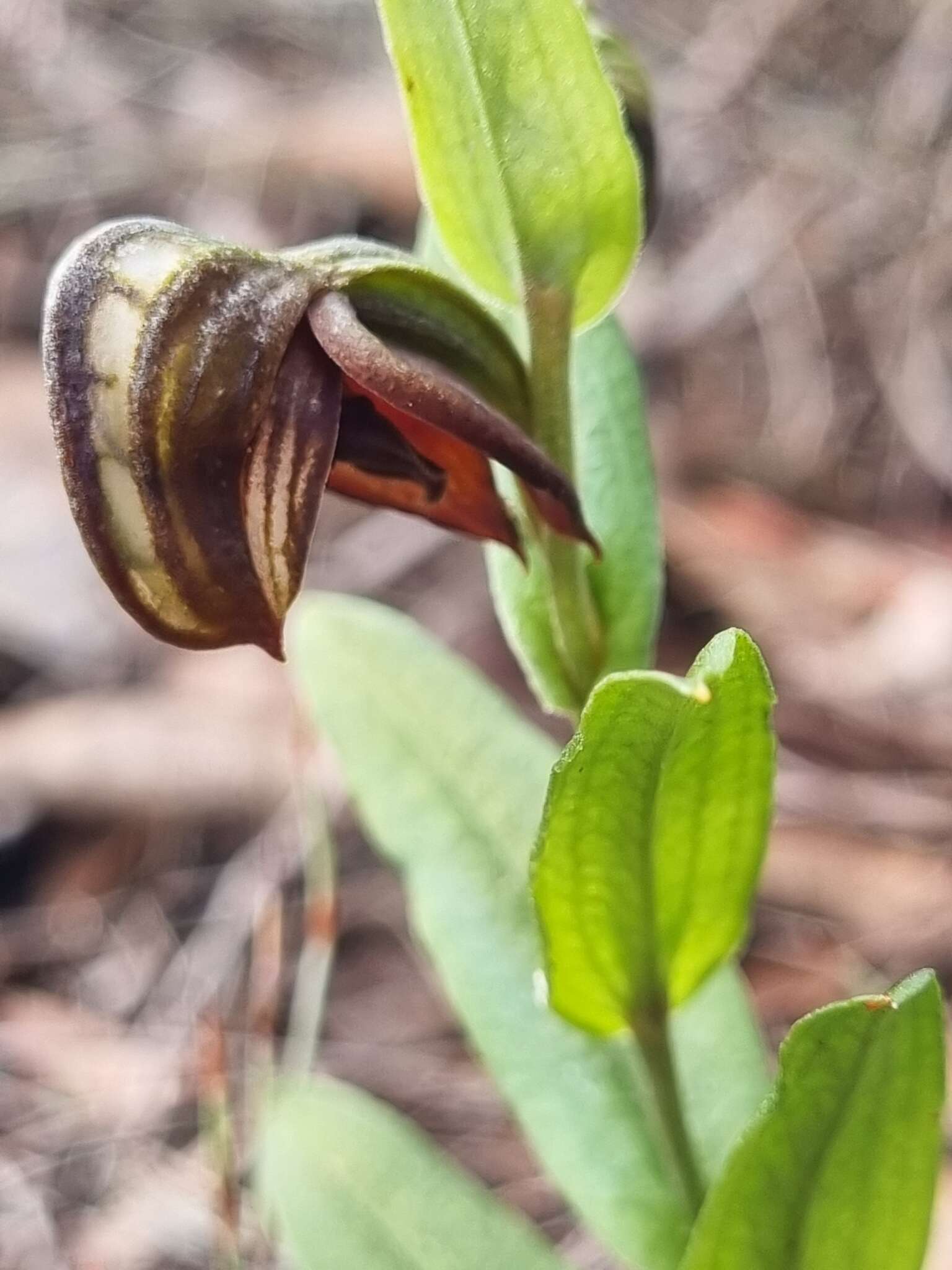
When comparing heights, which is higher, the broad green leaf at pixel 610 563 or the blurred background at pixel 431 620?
the broad green leaf at pixel 610 563

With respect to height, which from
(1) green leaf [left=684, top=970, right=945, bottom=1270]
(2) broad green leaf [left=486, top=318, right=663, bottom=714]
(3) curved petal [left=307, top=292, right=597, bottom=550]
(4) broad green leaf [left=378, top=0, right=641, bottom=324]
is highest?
(4) broad green leaf [left=378, top=0, right=641, bottom=324]

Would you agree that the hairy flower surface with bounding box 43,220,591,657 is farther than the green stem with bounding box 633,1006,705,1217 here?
No

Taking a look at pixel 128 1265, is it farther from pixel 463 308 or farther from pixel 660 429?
pixel 660 429

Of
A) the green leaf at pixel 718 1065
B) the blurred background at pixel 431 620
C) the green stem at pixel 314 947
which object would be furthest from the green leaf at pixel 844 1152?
the green stem at pixel 314 947

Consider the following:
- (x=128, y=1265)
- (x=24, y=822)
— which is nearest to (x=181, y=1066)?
(x=128, y=1265)

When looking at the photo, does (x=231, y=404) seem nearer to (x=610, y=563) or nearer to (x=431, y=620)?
(x=610, y=563)

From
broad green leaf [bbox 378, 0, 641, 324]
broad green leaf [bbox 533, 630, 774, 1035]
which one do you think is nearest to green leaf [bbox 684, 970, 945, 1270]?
broad green leaf [bbox 533, 630, 774, 1035]

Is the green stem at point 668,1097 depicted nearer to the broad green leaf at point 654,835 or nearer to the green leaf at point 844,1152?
the broad green leaf at point 654,835

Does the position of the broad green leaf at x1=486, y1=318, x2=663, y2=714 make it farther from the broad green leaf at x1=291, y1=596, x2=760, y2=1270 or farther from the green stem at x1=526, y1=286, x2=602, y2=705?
the broad green leaf at x1=291, y1=596, x2=760, y2=1270
